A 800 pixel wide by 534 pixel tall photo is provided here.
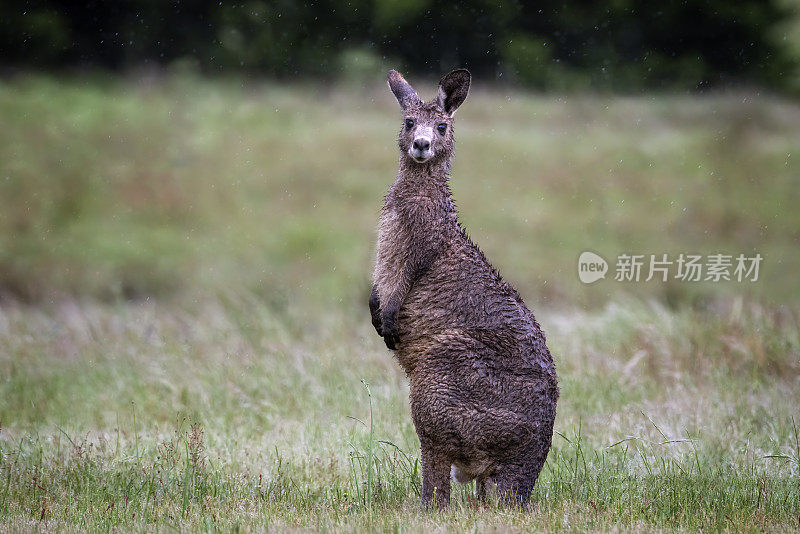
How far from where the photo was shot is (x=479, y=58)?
23172mm

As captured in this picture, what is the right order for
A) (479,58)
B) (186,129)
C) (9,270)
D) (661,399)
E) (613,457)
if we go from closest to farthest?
(613,457), (661,399), (9,270), (186,129), (479,58)

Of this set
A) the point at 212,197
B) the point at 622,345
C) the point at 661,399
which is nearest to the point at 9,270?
the point at 212,197

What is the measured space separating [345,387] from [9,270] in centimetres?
993

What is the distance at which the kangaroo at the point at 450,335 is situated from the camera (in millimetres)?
5520

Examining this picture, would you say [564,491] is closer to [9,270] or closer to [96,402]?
[96,402]

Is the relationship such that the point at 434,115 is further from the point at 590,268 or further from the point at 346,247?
the point at 346,247

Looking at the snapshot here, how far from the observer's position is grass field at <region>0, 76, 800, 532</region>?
629 cm

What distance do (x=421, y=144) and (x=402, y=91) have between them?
54cm

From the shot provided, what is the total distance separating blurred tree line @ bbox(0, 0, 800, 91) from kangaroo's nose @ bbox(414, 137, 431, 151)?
17148 millimetres

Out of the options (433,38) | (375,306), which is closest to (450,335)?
(375,306)

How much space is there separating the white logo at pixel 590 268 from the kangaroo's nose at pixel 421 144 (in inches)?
413

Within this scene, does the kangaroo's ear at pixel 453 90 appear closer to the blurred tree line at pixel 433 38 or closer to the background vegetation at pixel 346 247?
the background vegetation at pixel 346 247
